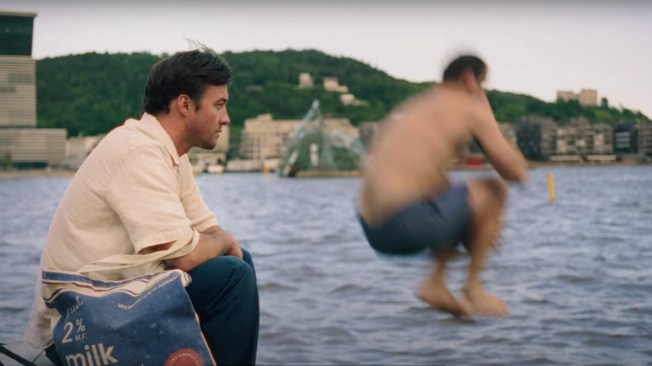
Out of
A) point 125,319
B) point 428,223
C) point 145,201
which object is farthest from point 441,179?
point 125,319

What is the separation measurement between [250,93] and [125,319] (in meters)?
84.4

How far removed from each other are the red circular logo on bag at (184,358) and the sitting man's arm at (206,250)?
0.34 metres

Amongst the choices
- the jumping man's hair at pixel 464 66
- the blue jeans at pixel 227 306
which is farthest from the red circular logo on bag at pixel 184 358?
the jumping man's hair at pixel 464 66

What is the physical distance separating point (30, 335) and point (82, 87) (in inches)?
→ 2030

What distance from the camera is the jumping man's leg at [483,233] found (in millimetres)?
4223

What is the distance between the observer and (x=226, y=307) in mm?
3730

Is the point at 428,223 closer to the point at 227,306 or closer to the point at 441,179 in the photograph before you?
the point at 441,179

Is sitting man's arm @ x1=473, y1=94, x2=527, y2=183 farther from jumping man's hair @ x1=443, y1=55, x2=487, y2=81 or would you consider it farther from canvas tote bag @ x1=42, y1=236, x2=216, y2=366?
canvas tote bag @ x1=42, y1=236, x2=216, y2=366

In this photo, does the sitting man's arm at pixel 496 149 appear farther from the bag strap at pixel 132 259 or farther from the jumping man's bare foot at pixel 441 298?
the bag strap at pixel 132 259

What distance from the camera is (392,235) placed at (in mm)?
4266

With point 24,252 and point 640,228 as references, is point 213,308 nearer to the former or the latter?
point 24,252

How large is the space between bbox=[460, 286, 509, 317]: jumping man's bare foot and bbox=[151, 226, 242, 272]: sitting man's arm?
1.20m

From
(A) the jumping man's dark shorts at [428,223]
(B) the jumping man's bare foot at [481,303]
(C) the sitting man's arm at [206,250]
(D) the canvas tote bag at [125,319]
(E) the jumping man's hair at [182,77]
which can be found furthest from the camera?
(B) the jumping man's bare foot at [481,303]

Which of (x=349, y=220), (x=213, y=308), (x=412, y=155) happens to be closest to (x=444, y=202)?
(x=412, y=155)
